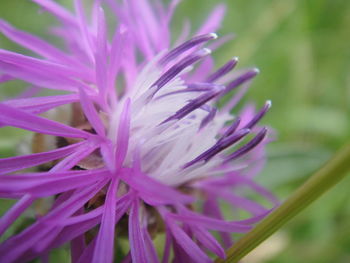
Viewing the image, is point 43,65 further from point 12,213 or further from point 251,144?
point 251,144

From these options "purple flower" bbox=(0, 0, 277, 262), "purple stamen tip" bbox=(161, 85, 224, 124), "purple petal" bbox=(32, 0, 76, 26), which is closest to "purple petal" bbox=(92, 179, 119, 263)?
"purple flower" bbox=(0, 0, 277, 262)

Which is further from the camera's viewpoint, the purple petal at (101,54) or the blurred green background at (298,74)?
the blurred green background at (298,74)

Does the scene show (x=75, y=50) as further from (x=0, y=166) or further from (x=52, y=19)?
(x=52, y=19)

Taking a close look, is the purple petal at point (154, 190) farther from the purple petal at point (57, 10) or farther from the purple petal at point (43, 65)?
the purple petal at point (57, 10)

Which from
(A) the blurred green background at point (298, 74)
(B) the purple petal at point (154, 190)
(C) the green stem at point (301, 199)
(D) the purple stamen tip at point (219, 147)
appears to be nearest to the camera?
(B) the purple petal at point (154, 190)

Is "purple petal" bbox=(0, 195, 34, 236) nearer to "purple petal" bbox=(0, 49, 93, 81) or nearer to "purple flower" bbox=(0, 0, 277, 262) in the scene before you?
"purple flower" bbox=(0, 0, 277, 262)

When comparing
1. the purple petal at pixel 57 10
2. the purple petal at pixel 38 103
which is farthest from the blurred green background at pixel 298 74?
the purple petal at pixel 38 103
